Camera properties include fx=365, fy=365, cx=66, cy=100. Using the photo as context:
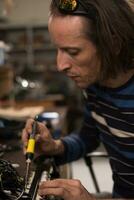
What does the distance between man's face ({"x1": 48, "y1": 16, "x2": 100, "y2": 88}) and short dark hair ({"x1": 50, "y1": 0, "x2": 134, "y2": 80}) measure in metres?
0.03

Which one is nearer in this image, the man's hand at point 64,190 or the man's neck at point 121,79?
the man's hand at point 64,190

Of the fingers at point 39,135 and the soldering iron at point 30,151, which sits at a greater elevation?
the soldering iron at point 30,151

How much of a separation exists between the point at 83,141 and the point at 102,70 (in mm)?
447

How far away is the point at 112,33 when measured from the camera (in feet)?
3.56

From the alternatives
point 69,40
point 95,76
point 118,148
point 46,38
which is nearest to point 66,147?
point 118,148

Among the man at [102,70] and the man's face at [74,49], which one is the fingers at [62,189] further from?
the man's face at [74,49]

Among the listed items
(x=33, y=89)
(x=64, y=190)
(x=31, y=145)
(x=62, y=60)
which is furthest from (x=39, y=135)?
(x=33, y=89)

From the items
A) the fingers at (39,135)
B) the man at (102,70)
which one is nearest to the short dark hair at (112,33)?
the man at (102,70)

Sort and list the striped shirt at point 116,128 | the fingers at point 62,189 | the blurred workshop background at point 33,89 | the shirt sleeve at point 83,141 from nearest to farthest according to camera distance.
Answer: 1. the fingers at point 62,189
2. the striped shirt at point 116,128
3. the shirt sleeve at point 83,141
4. the blurred workshop background at point 33,89

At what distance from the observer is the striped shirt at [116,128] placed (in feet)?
3.86

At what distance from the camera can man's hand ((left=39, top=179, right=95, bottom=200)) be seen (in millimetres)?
822

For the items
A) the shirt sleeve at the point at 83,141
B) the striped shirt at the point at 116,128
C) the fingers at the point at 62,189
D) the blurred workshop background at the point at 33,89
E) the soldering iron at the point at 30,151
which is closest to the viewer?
the fingers at the point at 62,189

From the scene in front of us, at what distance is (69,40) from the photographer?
1020mm

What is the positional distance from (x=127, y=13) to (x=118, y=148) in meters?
0.45
